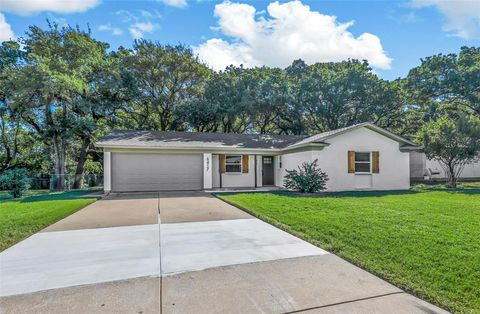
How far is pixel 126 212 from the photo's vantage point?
25.9 feet

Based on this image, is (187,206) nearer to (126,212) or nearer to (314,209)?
(126,212)

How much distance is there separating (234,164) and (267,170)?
2.41 meters

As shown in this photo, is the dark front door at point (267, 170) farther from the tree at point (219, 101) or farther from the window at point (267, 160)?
the tree at point (219, 101)

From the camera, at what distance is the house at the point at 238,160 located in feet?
44.5

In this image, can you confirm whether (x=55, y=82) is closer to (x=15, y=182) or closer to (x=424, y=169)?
(x=15, y=182)

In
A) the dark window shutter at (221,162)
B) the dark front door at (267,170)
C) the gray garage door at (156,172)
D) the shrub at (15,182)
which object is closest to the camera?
the shrub at (15,182)

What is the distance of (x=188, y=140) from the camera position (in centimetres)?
1561

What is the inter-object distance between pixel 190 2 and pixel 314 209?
8756mm

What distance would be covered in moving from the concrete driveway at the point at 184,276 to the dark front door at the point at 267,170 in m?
10.8

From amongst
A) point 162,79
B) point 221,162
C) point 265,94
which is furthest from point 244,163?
point 162,79

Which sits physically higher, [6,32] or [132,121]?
[6,32]

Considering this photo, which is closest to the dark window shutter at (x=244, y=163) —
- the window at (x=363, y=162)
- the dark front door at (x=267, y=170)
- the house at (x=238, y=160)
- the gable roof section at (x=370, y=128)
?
the house at (x=238, y=160)

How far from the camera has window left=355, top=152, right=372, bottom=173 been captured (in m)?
14.1

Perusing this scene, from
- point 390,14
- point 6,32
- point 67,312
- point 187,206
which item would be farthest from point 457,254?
point 6,32
